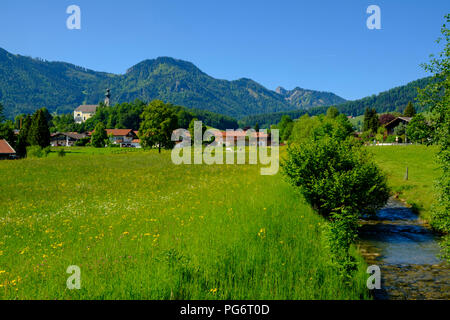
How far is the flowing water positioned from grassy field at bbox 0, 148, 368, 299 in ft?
6.01

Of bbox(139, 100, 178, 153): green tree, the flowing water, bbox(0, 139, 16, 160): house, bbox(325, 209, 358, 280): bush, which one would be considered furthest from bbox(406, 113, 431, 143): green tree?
bbox(0, 139, 16, 160): house

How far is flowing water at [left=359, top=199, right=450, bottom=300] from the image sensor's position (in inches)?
473

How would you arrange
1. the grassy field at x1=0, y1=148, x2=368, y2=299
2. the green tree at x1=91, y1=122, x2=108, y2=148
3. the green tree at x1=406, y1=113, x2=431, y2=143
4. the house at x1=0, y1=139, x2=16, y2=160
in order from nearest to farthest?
the grassy field at x1=0, y1=148, x2=368, y2=299 < the green tree at x1=406, y1=113, x2=431, y2=143 < the house at x1=0, y1=139, x2=16, y2=160 < the green tree at x1=91, y1=122, x2=108, y2=148

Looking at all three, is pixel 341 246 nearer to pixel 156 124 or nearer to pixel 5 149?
pixel 156 124

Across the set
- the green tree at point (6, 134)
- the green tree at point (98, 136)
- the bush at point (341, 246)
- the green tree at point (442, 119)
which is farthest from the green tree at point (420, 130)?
the green tree at point (98, 136)

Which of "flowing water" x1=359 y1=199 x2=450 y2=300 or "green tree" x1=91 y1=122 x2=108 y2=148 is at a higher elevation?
"green tree" x1=91 y1=122 x2=108 y2=148

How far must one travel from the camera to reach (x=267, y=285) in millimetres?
8445

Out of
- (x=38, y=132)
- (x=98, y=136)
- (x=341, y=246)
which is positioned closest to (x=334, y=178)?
(x=341, y=246)

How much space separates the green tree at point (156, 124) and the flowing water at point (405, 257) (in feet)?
181

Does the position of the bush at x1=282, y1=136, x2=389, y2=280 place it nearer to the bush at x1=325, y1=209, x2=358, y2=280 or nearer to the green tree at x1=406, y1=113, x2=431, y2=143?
the green tree at x1=406, y1=113, x2=431, y2=143

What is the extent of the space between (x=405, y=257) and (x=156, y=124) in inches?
2474

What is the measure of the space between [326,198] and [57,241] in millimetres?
14823
